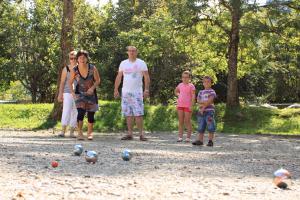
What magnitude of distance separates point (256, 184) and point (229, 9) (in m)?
14.7

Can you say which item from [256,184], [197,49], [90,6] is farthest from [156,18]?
[90,6]

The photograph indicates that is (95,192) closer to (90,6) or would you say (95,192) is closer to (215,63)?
(215,63)

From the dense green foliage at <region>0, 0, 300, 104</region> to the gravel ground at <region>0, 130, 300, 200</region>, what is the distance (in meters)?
10.9

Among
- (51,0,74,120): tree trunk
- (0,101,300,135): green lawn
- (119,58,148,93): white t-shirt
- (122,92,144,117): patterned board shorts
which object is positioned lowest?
(0,101,300,135): green lawn

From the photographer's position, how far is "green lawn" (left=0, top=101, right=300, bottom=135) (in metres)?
17.8

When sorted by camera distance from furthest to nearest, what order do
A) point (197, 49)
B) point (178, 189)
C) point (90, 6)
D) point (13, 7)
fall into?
point (90, 6)
point (13, 7)
point (197, 49)
point (178, 189)

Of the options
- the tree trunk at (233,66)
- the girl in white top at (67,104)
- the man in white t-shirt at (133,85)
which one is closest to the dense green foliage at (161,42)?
the tree trunk at (233,66)

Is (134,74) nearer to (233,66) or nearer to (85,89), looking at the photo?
(85,89)

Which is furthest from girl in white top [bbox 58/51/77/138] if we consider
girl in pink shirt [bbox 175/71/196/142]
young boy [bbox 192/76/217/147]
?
young boy [bbox 192/76/217/147]

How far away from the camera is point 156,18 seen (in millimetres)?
21000

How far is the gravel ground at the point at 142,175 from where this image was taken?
5.20 meters

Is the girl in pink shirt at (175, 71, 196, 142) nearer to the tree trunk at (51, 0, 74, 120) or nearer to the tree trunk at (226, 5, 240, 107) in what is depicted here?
the tree trunk at (51, 0, 74, 120)

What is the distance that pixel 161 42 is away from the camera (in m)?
20.6

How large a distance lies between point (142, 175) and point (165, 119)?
40.9ft
